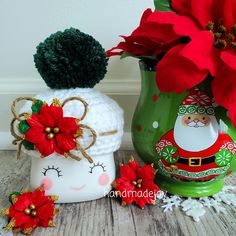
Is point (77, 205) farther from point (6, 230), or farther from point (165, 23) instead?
point (165, 23)

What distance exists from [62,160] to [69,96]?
0.36 ft

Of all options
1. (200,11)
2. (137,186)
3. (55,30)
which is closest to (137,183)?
(137,186)

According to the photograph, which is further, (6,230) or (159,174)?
(159,174)

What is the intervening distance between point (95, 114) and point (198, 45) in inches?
7.7

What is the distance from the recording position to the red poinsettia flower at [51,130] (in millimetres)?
442

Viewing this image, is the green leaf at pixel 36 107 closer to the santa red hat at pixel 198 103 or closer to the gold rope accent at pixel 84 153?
the gold rope accent at pixel 84 153

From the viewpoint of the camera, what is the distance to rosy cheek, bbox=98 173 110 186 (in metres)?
0.53

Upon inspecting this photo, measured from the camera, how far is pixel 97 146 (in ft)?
1.64

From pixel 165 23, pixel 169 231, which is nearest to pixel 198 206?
pixel 169 231

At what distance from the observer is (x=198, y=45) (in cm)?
42

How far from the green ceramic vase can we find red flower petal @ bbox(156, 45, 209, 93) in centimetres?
6

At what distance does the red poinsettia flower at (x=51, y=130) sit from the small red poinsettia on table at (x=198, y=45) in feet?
0.51

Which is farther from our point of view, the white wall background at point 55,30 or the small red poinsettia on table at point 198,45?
the white wall background at point 55,30

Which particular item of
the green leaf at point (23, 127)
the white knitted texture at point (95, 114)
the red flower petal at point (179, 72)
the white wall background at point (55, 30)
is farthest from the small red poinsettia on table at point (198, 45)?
the white wall background at point (55, 30)
